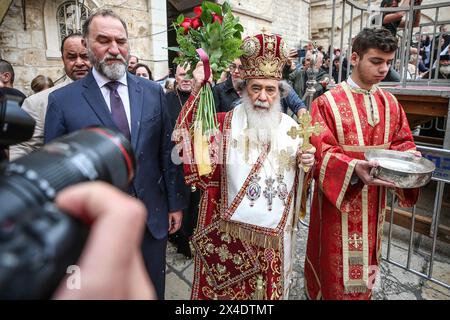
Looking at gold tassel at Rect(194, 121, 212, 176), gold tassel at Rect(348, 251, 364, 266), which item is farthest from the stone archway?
gold tassel at Rect(348, 251, 364, 266)

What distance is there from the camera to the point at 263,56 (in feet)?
7.14

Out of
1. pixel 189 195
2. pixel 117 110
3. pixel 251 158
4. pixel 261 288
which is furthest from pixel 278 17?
pixel 261 288

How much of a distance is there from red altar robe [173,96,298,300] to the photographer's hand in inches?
62.1

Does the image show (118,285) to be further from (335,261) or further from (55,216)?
(335,261)

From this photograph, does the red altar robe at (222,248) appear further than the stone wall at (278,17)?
No

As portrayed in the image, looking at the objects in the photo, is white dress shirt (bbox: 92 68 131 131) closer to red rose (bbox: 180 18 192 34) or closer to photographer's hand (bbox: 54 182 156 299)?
red rose (bbox: 180 18 192 34)

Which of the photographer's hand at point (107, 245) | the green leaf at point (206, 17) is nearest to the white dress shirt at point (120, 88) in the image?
the green leaf at point (206, 17)

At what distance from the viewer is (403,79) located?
14.7 feet

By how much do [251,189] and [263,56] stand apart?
936mm

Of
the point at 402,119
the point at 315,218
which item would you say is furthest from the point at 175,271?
the point at 402,119

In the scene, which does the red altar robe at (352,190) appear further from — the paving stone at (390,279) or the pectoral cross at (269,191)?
the paving stone at (390,279)

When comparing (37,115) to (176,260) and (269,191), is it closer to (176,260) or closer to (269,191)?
(269,191)

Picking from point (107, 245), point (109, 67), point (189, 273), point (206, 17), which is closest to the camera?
point (107, 245)

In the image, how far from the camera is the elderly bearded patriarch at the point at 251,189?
2053 mm
